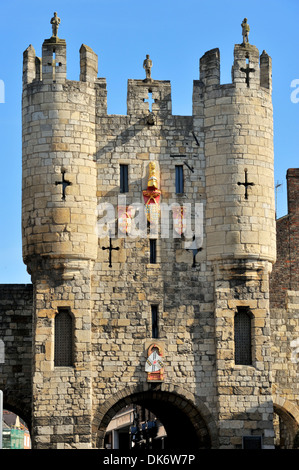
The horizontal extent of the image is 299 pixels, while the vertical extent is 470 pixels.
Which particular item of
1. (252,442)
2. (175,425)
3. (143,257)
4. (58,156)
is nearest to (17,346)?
(143,257)

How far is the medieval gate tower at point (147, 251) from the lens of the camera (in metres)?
34.3

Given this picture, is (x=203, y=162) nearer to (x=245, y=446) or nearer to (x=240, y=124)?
(x=240, y=124)

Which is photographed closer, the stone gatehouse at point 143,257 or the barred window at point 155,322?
the stone gatehouse at point 143,257

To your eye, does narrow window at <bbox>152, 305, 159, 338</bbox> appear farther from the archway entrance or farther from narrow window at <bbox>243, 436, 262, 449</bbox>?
narrow window at <bbox>243, 436, 262, 449</bbox>

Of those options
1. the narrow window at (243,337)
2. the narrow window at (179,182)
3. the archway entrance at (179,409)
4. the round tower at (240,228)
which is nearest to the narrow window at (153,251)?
the round tower at (240,228)

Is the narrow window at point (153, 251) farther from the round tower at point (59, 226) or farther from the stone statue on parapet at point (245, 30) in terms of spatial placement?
the stone statue on parapet at point (245, 30)

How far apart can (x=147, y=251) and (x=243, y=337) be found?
4143mm

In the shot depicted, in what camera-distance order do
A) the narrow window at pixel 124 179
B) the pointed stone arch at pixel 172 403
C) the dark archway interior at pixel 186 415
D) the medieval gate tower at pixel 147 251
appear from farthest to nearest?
→ the narrow window at pixel 124 179
the dark archway interior at pixel 186 415
the pointed stone arch at pixel 172 403
the medieval gate tower at pixel 147 251

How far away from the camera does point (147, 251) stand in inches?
1393

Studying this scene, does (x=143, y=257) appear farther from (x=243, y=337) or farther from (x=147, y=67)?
(x=147, y=67)

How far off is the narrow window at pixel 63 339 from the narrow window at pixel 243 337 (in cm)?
531

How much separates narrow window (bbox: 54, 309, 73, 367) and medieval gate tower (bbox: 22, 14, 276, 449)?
0.14 feet

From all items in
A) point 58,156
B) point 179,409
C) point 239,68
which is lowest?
point 179,409

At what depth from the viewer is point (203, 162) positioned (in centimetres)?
3603
